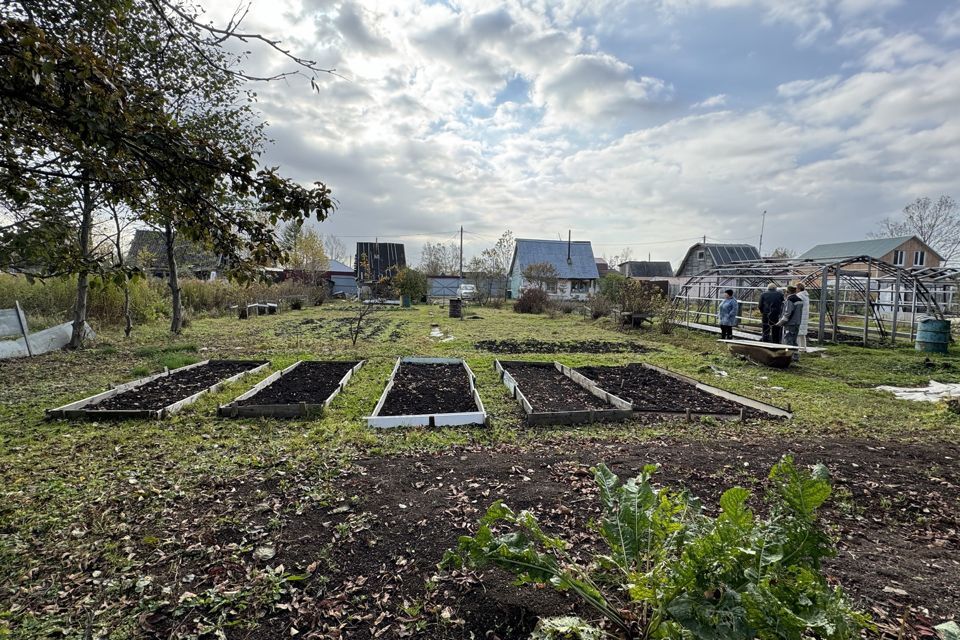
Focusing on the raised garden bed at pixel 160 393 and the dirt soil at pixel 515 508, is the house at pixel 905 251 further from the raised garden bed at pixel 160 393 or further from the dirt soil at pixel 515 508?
the raised garden bed at pixel 160 393

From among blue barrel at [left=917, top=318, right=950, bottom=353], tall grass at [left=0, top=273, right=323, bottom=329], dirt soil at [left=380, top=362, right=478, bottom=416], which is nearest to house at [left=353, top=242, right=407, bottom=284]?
tall grass at [left=0, top=273, right=323, bottom=329]

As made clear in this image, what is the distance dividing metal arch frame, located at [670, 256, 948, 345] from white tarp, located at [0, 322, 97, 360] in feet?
60.2

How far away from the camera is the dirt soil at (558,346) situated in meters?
11.5

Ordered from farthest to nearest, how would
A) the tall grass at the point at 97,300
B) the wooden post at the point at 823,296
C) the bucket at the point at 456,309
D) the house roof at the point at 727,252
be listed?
1. the house roof at the point at 727,252
2. the bucket at the point at 456,309
3. the tall grass at the point at 97,300
4. the wooden post at the point at 823,296

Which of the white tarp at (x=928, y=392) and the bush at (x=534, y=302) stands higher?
the bush at (x=534, y=302)

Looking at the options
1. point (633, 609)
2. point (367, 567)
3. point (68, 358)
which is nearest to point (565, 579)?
point (633, 609)

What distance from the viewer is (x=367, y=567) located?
2.46 meters

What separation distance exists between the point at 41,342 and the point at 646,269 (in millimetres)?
65332

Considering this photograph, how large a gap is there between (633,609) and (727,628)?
0.77 m

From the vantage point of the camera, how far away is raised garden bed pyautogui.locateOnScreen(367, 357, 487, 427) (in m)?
5.21

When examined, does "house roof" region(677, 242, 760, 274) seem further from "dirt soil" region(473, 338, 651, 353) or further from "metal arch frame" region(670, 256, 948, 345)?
"dirt soil" region(473, 338, 651, 353)

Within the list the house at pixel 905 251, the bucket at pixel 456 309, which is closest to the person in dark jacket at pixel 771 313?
the bucket at pixel 456 309

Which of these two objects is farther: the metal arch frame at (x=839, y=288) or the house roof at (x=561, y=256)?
the house roof at (x=561, y=256)

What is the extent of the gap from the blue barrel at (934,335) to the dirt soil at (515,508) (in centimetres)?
981
